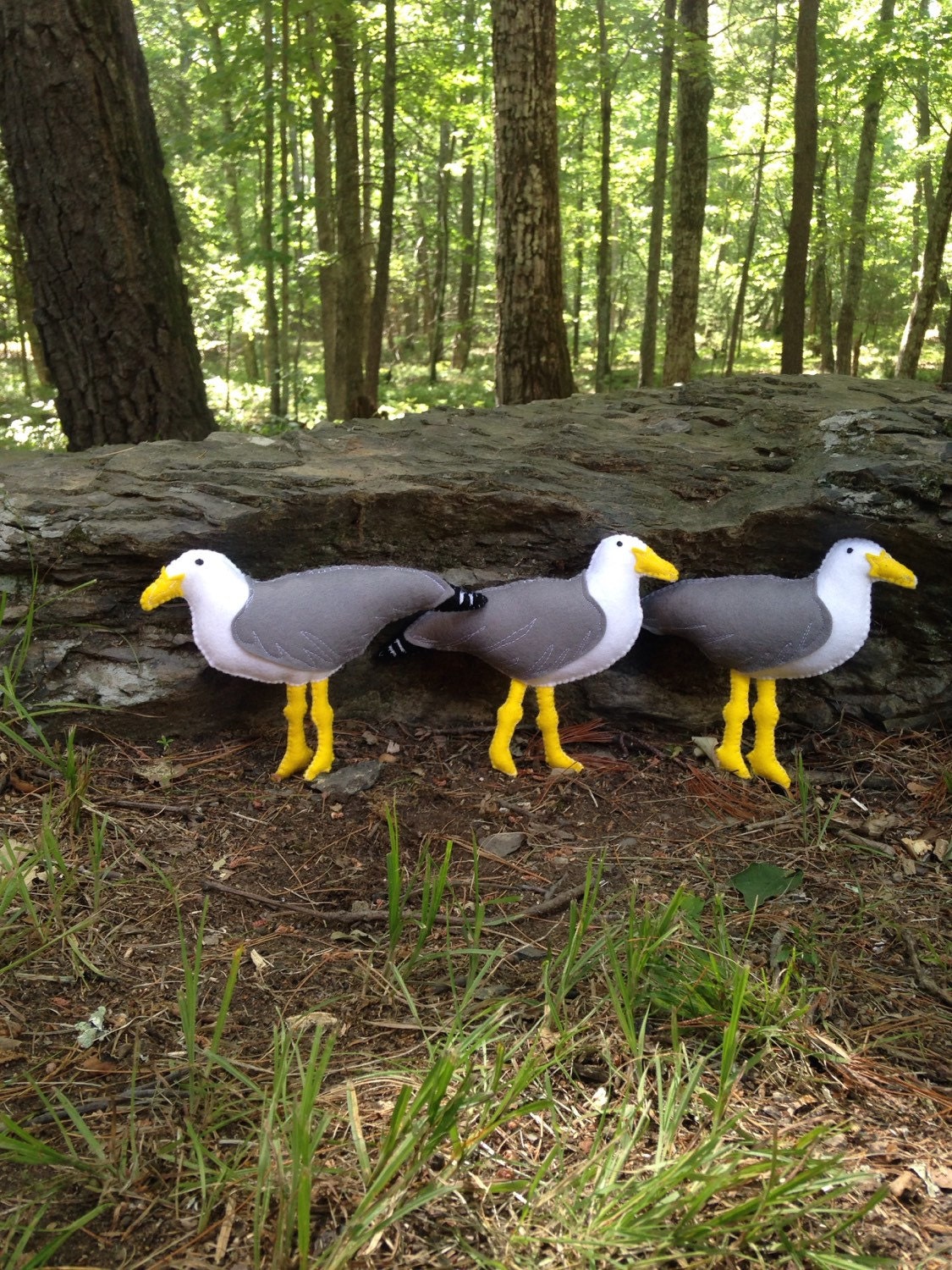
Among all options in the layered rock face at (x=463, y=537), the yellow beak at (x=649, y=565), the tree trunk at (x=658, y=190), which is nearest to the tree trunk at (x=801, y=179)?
the tree trunk at (x=658, y=190)

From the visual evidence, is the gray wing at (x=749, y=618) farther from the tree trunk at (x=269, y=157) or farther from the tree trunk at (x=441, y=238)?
the tree trunk at (x=441, y=238)

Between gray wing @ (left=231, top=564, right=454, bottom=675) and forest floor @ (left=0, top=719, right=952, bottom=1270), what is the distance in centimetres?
46

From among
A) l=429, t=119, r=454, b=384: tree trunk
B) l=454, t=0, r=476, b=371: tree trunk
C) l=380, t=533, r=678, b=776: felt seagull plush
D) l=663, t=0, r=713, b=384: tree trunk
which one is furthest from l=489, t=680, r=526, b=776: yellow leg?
l=429, t=119, r=454, b=384: tree trunk

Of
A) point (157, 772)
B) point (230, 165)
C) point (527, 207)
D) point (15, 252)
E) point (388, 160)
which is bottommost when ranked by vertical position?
point (157, 772)

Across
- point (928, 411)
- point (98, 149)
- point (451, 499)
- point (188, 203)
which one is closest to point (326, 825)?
point (451, 499)

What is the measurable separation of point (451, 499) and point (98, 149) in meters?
2.67

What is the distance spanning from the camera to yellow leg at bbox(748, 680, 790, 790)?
287 cm

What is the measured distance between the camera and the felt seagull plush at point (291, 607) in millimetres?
2570

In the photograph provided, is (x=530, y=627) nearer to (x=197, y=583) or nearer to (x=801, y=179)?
(x=197, y=583)

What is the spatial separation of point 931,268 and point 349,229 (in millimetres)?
5919

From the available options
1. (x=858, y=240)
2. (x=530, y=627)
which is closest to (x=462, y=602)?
(x=530, y=627)

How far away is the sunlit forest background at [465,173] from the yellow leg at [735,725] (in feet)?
20.2

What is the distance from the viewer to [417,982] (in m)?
1.96

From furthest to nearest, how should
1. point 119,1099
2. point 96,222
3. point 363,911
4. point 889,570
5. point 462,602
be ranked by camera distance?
point 96,222
point 889,570
point 462,602
point 363,911
point 119,1099
